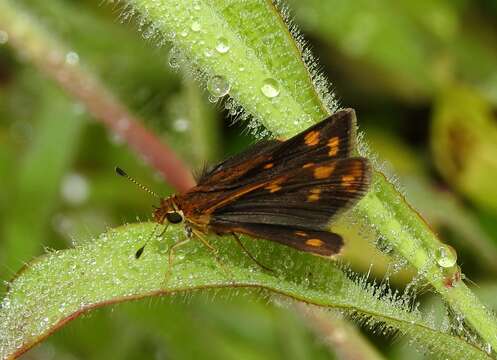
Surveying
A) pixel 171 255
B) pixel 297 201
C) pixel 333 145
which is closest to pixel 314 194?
pixel 297 201

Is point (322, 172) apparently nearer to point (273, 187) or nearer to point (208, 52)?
point (273, 187)

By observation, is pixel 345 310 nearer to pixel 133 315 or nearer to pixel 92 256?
pixel 92 256

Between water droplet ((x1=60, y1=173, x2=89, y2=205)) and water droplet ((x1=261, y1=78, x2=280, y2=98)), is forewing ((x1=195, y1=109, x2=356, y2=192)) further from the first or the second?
water droplet ((x1=60, y1=173, x2=89, y2=205))

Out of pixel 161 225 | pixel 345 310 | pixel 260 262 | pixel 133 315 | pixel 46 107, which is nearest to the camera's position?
pixel 345 310

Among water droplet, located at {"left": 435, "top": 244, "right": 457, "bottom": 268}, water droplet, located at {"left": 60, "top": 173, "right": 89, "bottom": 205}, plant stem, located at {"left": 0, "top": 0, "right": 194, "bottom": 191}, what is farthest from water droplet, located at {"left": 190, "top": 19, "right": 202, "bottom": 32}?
water droplet, located at {"left": 60, "top": 173, "right": 89, "bottom": 205}

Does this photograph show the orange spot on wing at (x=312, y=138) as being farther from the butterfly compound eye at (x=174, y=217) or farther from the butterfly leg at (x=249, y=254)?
the butterfly compound eye at (x=174, y=217)

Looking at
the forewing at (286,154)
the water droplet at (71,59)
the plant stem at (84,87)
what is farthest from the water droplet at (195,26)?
the water droplet at (71,59)

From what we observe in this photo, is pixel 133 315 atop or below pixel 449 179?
below

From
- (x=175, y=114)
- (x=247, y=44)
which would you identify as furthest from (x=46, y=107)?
(x=247, y=44)
